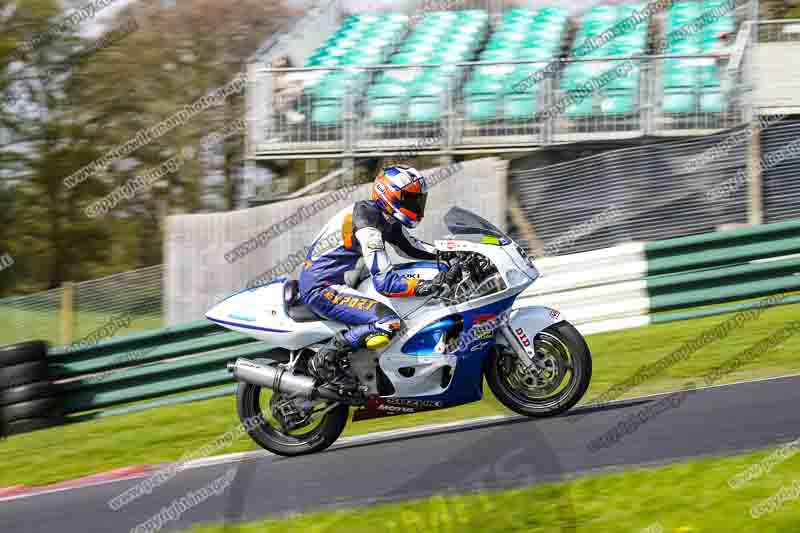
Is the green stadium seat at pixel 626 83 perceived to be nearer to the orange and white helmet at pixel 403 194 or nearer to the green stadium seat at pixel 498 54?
the green stadium seat at pixel 498 54

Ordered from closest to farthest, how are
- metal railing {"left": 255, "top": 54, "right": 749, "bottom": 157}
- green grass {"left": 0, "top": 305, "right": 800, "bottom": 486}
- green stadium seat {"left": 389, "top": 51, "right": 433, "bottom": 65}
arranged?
green grass {"left": 0, "top": 305, "right": 800, "bottom": 486} → metal railing {"left": 255, "top": 54, "right": 749, "bottom": 157} → green stadium seat {"left": 389, "top": 51, "right": 433, "bottom": 65}

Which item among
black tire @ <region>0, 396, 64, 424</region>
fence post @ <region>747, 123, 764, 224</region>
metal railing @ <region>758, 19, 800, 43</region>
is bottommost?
black tire @ <region>0, 396, 64, 424</region>

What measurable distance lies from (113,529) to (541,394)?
2.84 metres

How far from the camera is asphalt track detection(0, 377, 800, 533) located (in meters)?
6.32

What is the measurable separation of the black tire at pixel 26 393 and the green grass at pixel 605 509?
471 centimetres

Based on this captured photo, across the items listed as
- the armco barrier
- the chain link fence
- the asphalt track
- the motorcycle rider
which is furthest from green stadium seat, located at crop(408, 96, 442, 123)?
the asphalt track

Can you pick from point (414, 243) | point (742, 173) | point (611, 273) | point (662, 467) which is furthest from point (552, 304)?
point (662, 467)

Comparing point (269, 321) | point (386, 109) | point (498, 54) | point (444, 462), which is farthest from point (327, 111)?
point (444, 462)

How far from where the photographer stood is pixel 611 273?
11266mm

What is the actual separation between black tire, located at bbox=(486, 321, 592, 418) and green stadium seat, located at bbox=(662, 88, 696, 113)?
7902 millimetres

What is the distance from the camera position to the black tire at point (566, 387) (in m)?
7.11

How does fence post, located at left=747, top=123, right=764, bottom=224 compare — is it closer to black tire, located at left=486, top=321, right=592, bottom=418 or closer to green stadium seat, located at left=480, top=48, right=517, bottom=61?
black tire, located at left=486, top=321, right=592, bottom=418

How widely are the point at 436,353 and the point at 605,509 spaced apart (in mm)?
2073

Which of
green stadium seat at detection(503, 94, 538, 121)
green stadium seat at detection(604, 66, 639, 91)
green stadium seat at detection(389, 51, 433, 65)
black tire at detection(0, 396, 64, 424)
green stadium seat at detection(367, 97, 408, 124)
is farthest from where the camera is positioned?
green stadium seat at detection(389, 51, 433, 65)
